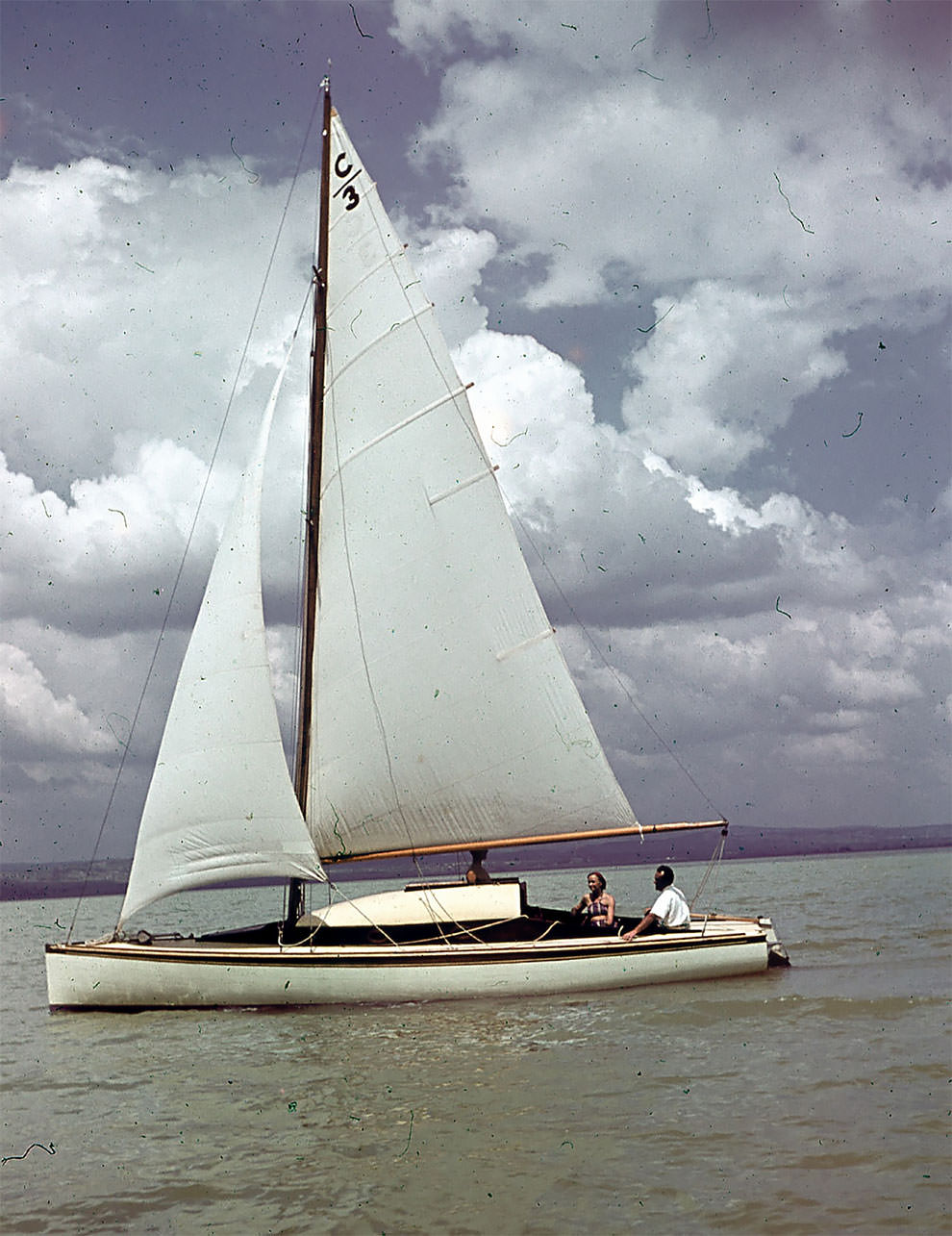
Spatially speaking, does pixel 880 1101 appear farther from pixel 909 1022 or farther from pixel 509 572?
pixel 509 572

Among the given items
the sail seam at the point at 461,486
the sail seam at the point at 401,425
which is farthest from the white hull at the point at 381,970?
the sail seam at the point at 401,425

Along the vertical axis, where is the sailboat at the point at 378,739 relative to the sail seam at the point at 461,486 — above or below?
below

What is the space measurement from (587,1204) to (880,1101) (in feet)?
12.2

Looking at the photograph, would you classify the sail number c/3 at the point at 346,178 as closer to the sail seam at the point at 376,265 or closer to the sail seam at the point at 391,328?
the sail seam at the point at 376,265

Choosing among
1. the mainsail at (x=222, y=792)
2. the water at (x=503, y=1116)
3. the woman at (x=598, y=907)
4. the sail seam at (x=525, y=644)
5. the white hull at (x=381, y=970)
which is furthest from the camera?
the sail seam at (x=525, y=644)

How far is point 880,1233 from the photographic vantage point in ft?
23.4

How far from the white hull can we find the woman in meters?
0.75

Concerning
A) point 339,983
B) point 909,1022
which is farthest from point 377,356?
point 909,1022

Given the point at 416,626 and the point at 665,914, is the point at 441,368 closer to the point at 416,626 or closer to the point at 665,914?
the point at 416,626

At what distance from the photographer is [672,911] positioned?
17.9 m

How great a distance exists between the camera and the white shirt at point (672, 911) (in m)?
17.8

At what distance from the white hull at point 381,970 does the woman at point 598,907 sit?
2.46 ft

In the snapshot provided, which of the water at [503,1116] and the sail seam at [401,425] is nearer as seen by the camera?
the water at [503,1116]

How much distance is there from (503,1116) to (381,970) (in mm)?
6809
